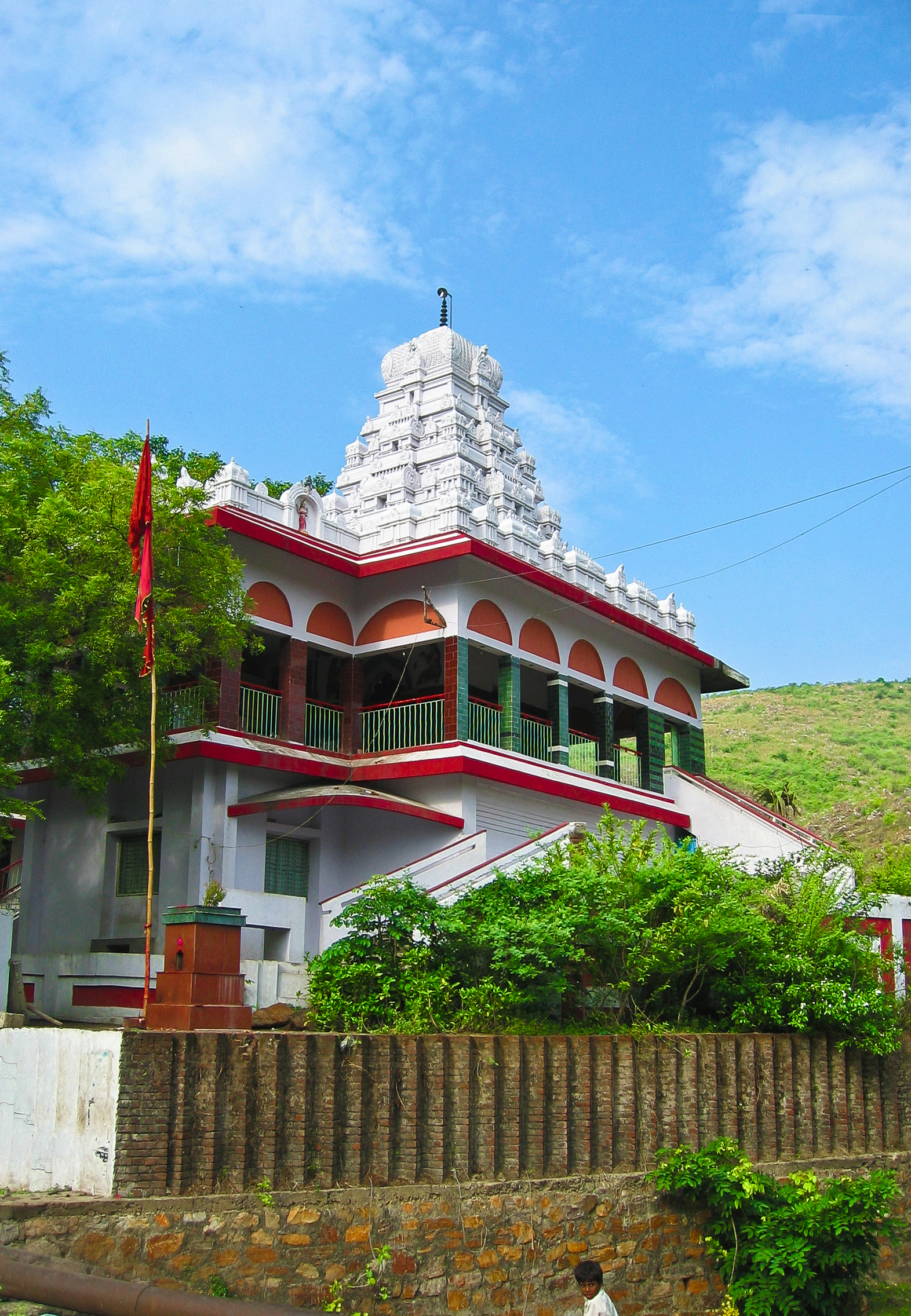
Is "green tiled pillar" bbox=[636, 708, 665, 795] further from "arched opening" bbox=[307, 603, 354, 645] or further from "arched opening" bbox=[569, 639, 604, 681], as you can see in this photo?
"arched opening" bbox=[307, 603, 354, 645]

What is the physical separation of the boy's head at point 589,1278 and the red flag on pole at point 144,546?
685 cm

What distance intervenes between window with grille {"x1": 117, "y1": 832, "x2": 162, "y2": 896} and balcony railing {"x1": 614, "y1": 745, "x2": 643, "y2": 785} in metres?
8.51

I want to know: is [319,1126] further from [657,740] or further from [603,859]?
[657,740]

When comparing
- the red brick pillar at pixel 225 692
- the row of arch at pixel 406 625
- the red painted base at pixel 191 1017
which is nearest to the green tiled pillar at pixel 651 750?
the row of arch at pixel 406 625

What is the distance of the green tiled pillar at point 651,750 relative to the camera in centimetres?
2302

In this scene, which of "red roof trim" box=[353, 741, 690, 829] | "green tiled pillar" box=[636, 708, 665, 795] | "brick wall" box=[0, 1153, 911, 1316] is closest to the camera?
"brick wall" box=[0, 1153, 911, 1316]

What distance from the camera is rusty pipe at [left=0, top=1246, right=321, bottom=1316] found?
3045 millimetres

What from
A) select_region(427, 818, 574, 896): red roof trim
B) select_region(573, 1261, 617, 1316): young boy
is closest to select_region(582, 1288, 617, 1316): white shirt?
select_region(573, 1261, 617, 1316): young boy

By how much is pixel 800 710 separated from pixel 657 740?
52.6 m

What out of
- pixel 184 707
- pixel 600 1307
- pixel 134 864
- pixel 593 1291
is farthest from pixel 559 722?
pixel 600 1307

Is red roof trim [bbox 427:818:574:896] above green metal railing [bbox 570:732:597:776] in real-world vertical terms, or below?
below

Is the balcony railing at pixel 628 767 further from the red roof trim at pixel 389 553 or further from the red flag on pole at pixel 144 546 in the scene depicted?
the red flag on pole at pixel 144 546

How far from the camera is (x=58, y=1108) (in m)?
9.35

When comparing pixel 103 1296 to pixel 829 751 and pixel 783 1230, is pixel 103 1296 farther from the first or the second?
pixel 829 751
